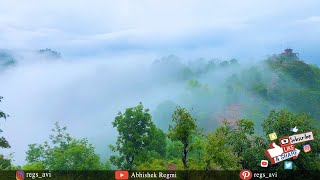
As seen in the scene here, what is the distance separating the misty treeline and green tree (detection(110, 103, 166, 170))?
0.11 metres

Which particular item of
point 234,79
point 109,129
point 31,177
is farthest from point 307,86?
point 31,177

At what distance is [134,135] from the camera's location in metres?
46.8

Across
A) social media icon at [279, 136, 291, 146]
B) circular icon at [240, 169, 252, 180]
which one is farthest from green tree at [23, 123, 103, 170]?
social media icon at [279, 136, 291, 146]

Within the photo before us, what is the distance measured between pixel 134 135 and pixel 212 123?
102m

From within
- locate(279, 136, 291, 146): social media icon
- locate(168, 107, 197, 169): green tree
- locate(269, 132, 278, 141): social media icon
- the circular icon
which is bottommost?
the circular icon

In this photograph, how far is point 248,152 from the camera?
33.3 m

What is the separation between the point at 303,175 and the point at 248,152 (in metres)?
4.66

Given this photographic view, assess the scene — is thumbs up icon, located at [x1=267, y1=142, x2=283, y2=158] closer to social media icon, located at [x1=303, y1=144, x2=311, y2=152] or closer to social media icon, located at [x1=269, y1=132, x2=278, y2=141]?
social media icon, located at [x1=269, y1=132, x2=278, y2=141]

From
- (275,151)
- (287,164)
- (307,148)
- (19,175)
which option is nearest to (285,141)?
(275,151)

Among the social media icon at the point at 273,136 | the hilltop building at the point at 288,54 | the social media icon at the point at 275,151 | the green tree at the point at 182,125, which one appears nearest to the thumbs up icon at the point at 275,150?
the social media icon at the point at 275,151

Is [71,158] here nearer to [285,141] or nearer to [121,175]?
[121,175]

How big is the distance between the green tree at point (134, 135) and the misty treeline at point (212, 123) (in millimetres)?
106

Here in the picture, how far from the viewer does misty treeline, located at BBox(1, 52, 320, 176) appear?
32.7 metres

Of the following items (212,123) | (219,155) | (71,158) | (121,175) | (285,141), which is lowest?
(121,175)
